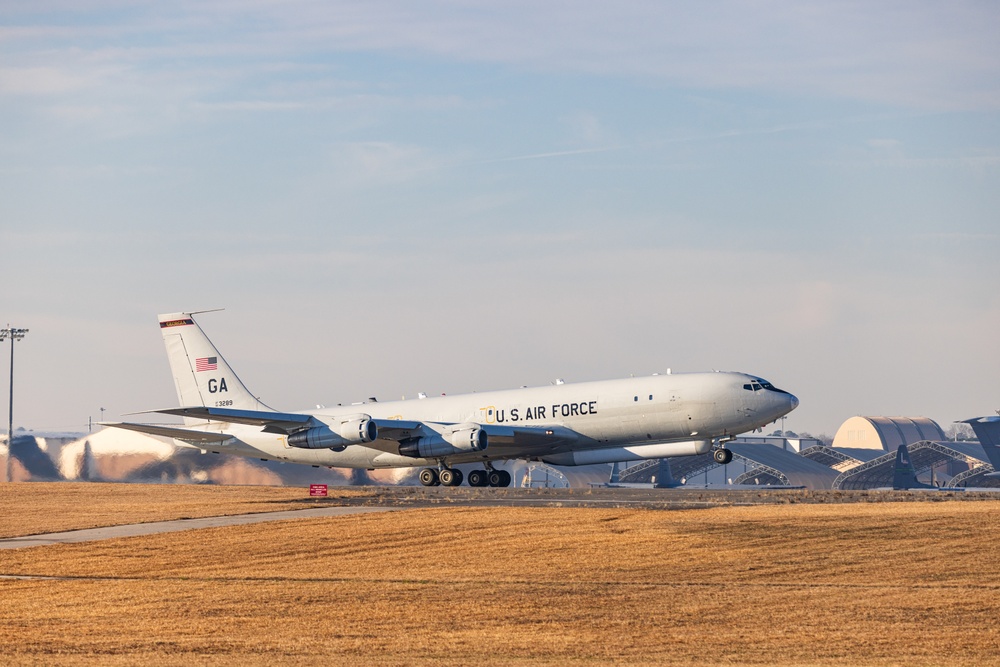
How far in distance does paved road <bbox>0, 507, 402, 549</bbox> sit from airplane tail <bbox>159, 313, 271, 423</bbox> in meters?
24.7

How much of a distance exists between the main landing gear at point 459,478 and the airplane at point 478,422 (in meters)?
0.05

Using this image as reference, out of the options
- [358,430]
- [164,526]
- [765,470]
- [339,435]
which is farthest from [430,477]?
[765,470]

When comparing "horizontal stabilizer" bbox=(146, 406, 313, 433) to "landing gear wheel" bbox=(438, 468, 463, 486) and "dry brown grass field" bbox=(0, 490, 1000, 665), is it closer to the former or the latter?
"landing gear wheel" bbox=(438, 468, 463, 486)

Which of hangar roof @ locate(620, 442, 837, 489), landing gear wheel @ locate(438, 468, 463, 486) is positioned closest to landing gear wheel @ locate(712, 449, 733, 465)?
landing gear wheel @ locate(438, 468, 463, 486)

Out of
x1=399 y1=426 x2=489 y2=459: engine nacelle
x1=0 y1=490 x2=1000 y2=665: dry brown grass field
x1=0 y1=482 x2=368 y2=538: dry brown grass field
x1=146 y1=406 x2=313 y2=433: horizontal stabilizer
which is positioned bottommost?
x1=0 y1=490 x2=1000 y2=665: dry brown grass field

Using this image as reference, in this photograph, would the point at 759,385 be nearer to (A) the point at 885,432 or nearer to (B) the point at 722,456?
(B) the point at 722,456

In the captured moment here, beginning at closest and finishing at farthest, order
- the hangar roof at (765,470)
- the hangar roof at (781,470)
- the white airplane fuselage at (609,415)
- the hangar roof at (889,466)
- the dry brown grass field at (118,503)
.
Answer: the dry brown grass field at (118,503) → the white airplane fuselage at (609,415) → the hangar roof at (889,466) → the hangar roof at (781,470) → the hangar roof at (765,470)

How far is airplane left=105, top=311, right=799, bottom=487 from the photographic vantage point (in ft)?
176

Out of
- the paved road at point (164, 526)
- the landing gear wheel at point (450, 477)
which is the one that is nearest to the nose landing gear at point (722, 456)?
the landing gear wheel at point (450, 477)

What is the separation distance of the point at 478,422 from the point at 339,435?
7.00 meters

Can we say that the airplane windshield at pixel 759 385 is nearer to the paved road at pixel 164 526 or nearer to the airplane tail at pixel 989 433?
the paved road at pixel 164 526

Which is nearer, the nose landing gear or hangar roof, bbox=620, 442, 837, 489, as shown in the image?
the nose landing gear

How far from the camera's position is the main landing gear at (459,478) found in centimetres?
6031

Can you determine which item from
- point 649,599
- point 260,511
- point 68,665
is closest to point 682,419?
point 260,511
